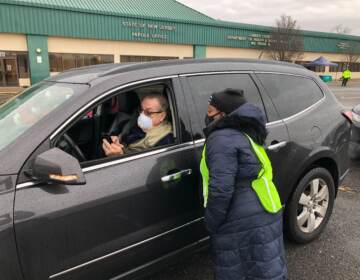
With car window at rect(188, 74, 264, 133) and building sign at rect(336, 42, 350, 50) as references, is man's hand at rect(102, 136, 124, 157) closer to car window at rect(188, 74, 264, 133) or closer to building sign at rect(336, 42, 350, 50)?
car window at rect(188, 74, 264, 133)

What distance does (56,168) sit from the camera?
67.9 inches

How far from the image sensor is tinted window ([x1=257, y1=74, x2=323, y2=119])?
9.89 ft

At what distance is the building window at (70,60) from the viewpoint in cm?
2680

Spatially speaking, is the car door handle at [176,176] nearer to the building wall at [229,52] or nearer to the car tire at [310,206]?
the car tire at [310,206]

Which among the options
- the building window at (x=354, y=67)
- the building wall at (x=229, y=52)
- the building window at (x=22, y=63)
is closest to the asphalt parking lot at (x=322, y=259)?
the building window at (x=22, y=63)

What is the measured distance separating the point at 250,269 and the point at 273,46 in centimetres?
4173

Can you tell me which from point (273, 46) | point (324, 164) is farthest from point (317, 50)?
point (324, 164)

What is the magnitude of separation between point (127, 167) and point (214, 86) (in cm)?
98

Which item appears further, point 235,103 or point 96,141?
point 96,141

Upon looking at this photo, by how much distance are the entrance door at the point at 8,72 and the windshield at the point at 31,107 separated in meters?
25.7

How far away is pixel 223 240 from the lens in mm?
2195

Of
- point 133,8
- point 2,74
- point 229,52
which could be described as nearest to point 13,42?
point 2,74

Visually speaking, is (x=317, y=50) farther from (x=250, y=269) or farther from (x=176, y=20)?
(x=250, y=269)

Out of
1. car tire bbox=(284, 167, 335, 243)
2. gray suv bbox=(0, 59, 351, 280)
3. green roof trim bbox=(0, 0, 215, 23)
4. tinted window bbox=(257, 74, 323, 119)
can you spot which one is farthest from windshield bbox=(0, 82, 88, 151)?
green roof trim bbox=(0, 0, 215, 23)
